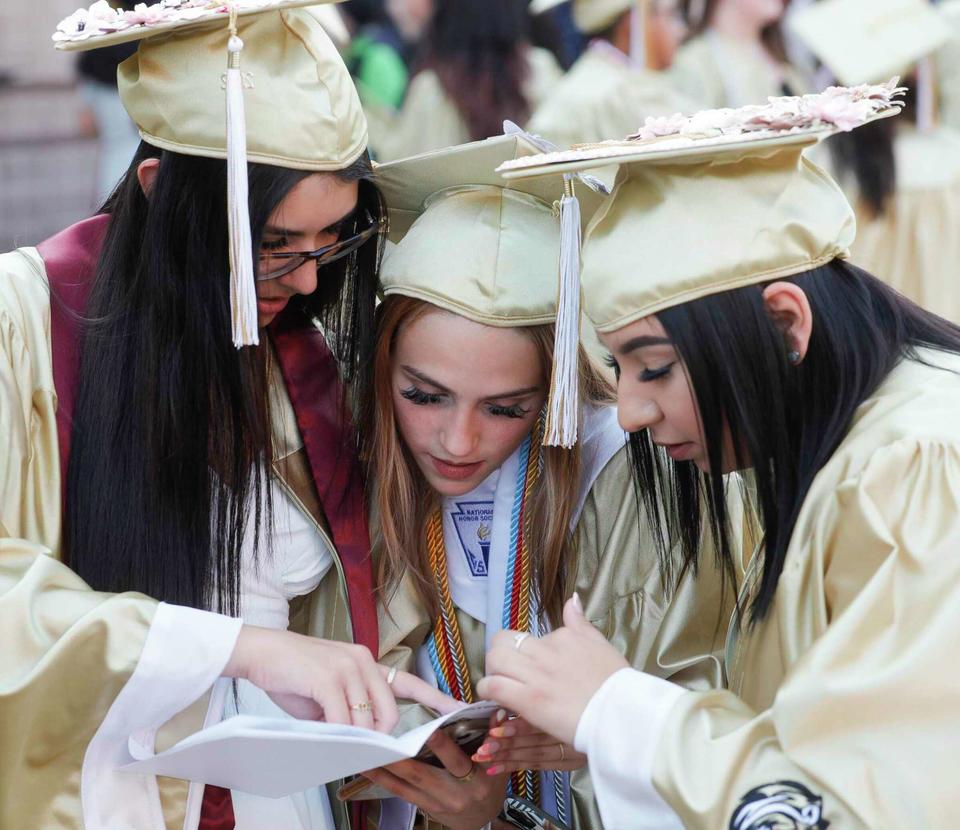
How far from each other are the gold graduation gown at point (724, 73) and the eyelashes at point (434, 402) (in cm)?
359

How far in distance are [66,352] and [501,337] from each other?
2.22 ft

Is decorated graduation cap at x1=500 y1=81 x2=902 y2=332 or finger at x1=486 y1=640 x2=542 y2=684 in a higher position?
decorated graduation cap at x1=500 y1=81 x2=902 y2=332

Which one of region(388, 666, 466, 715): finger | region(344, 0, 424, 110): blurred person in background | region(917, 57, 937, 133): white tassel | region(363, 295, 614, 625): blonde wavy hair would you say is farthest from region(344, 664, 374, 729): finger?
region(344, 0, 424, 110): blurred person in background

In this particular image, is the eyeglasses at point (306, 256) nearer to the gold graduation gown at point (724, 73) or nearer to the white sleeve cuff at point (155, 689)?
the white sleeve cuff at point (155, 689)

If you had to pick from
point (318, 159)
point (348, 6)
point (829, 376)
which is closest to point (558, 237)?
point (318, 159)

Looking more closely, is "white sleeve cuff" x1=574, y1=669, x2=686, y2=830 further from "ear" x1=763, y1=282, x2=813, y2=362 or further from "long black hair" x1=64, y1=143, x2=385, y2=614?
"long black hair" x1=64, y1=143, x2=385, y2=614

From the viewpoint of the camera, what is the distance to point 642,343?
5.65 feet

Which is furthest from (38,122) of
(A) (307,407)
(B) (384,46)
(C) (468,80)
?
(A) (307,407)

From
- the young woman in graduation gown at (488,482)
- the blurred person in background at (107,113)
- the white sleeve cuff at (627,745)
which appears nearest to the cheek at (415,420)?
the young woman in graduation gown at (488,482)

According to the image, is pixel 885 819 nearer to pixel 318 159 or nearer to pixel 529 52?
pixel 318 159

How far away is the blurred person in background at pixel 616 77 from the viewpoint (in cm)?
523

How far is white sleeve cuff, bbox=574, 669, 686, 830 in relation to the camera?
1.61 meters

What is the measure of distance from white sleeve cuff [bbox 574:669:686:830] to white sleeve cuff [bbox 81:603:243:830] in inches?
21.3

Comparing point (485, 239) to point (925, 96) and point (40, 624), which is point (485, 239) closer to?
point (40, 624)
